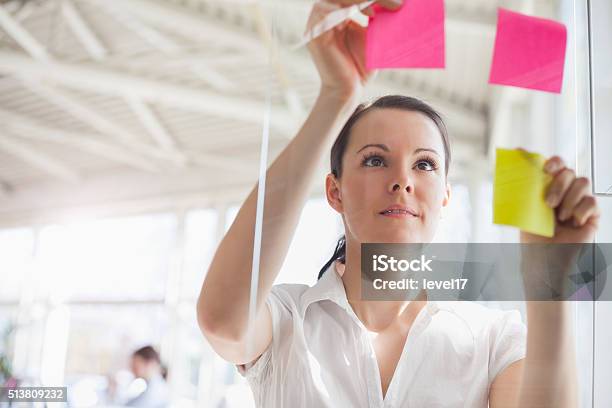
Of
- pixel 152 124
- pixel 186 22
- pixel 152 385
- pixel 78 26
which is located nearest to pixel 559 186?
pixel 152 385

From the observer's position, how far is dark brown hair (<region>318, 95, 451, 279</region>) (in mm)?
502

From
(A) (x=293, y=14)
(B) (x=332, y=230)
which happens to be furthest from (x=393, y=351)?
(A) (x=293, y=14)

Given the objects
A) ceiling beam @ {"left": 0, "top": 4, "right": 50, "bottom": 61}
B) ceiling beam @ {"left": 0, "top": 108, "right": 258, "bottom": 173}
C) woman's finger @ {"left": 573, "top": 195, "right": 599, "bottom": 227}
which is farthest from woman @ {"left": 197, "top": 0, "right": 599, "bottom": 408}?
ceiling beam @ {"left": 0, "top": 4, "right": 50, "bottom": 61}

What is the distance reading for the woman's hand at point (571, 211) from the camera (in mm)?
466

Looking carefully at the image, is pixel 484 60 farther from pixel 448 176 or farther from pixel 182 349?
pixel 182 349

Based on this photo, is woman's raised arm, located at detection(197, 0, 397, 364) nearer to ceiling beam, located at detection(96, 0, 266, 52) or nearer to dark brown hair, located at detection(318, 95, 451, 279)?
dark brown hair, located at detection(318, 95, 451, 279)

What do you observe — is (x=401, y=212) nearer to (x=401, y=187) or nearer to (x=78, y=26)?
(x=401, y=187)

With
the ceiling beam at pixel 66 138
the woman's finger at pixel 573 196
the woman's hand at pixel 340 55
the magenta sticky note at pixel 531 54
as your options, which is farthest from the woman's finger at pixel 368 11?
the ceiling beam at pixel 66 138

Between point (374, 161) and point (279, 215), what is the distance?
0.34 ft

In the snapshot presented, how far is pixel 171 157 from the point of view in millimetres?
732

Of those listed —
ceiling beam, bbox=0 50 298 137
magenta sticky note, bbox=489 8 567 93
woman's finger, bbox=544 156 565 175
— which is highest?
ceiling beam, bbox=0 50 298 137

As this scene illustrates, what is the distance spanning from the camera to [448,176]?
49cm

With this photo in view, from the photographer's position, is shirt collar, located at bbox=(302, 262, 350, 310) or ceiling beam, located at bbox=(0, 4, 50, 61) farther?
ceiling beam, located at bbox=(0, 4, 50, 61)

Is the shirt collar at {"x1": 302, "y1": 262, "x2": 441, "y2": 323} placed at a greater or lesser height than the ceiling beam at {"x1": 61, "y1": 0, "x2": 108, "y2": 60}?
lesser
